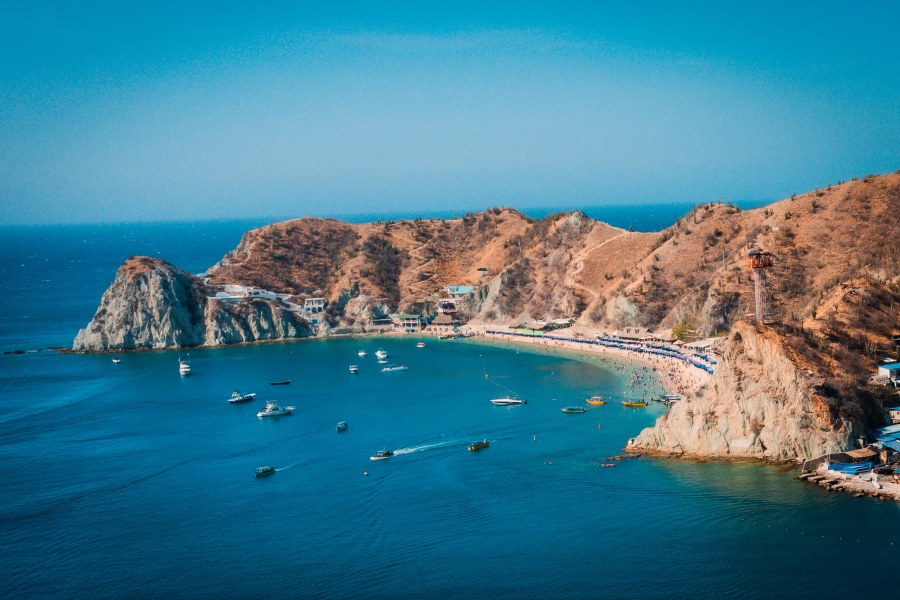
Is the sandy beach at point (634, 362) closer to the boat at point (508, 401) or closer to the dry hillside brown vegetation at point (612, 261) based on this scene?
the dry hillside brown vegetation at point (612, 261)

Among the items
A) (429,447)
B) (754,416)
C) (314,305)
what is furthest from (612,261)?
(754,416)

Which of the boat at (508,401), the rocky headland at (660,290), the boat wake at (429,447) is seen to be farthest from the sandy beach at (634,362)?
the boat wake at (429,447)

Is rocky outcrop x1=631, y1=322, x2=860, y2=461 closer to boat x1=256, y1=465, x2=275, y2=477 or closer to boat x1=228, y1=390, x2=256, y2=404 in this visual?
boat x1=256, y1=465, x2=275, y2=477

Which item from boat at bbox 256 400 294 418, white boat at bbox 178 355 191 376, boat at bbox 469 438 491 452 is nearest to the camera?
boat at bbox 469 438 491 452

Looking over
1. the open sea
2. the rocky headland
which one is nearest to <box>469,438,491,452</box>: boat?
the open sea

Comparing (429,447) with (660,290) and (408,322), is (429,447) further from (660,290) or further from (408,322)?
(408,322)

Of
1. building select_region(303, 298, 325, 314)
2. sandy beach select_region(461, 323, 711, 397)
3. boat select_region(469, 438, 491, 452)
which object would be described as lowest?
boat select_region(469, 438, 491, 452)
